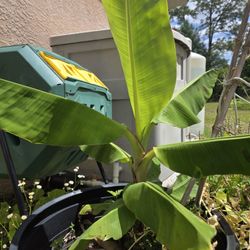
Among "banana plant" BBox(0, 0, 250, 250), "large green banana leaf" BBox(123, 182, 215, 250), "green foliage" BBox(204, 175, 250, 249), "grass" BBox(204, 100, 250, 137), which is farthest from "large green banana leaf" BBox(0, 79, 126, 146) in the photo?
"grass" BBox(204, 100, 250, 137)

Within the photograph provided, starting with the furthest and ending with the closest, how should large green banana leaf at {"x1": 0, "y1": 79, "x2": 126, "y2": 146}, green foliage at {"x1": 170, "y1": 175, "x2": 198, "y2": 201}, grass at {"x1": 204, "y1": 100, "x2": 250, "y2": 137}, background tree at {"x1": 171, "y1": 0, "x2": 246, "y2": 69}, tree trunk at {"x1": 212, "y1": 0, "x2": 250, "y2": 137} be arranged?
1. background tree at {"x1": 171, "y1": 0, "x2": 246, "y2": 69}
2. grass at {"x1": 204, "y1": 100, "x2": 250, "y2": 137}
3. green foliage at {"x1": 170, "y1": 175, "x2": 198, "y2": 201}
4. tree trunk at {"x1": 212, "y1": 0, "x2": 250, "y2": 137}
5. large green banana leaf at {"x1": 0, "y1": 79, "x2": 126, "y2": 146}

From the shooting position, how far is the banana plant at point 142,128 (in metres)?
0.99

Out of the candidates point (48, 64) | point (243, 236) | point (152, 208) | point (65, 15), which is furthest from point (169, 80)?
point (65, 15)

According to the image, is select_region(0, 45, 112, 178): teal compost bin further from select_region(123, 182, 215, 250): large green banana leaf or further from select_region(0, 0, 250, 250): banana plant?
select_region(123, 182, 215, 250): large green banana leaf

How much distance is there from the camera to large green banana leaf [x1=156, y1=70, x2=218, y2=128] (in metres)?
1.38

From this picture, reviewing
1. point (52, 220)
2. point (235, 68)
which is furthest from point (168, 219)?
Result: point (235, 68)

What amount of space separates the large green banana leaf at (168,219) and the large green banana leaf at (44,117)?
27 centimetres

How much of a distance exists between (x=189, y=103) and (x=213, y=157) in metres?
0.53

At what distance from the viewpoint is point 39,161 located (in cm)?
171

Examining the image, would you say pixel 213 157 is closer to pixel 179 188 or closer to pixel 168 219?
pixel 168 219

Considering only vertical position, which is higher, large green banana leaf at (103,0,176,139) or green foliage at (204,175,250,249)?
large green banana leaf at (103,0,176,139)

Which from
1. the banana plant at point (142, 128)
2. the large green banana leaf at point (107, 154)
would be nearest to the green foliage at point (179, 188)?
the banana plant at point (142, 128)

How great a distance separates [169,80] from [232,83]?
0.99 feet

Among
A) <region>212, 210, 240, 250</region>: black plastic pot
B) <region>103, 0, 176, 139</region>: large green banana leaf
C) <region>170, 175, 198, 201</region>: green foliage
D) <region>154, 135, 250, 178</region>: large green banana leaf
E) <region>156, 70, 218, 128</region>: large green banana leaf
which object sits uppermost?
<region>103, 0, 176, 139</region>: large green banana leaf
